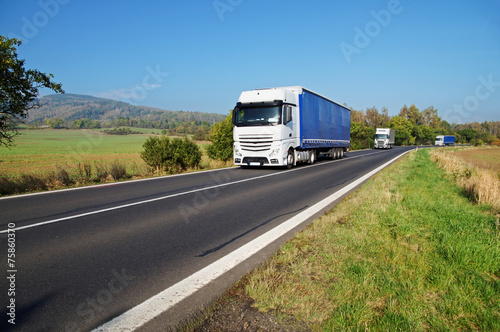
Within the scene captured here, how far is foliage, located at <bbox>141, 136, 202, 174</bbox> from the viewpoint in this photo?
50.6ft

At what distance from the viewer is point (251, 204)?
23.8 feet

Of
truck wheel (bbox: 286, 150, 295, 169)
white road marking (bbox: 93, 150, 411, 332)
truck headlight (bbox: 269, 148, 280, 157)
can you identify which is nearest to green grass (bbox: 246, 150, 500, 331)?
white road marking (bbox: 93, 150, 411, 332)

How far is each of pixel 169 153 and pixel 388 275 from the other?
13.8m

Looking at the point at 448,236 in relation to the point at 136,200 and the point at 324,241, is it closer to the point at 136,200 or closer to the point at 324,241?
the point at 324,241

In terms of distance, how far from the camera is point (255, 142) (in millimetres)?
15273

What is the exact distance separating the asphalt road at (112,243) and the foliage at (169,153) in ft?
21.3

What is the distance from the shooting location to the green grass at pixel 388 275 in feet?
8.11

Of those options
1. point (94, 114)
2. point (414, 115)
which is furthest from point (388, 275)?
point (94, 114)

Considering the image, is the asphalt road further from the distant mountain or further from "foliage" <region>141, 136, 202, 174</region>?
the distant mountain

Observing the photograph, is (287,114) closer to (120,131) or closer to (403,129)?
(120,131)

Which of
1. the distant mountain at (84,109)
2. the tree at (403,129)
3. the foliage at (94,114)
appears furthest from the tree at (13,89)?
the distant mountain at (84,109)

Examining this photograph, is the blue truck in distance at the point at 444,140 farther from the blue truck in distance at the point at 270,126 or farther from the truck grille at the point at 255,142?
the truck grille at the point at 255,142

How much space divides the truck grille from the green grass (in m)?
9.83

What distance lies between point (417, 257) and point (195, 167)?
14.6m
